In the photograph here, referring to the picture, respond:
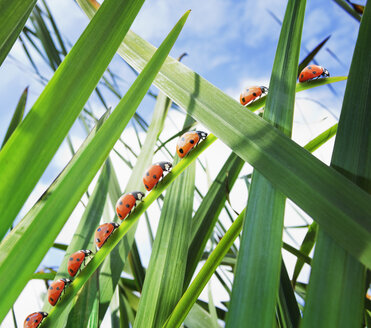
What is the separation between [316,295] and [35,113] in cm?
13

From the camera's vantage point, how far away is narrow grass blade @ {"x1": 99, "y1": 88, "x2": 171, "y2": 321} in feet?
1.33

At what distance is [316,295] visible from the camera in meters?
0.16

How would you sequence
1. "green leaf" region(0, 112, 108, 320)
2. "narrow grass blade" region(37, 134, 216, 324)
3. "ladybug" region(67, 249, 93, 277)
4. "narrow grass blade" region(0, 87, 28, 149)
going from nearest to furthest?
1. "green leaf" region(0, 112, 108, 320)
2. "narrow grass blade" region(37, 134, 216, 324)
3. "ladybug" region(67, 249, 93, 277)
4. "narrow grass blade" region(0, 87, 28, 149)

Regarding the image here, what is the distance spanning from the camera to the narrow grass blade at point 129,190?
0.40 m

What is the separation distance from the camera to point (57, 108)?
144 millimetres

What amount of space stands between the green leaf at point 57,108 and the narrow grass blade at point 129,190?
0.95ft

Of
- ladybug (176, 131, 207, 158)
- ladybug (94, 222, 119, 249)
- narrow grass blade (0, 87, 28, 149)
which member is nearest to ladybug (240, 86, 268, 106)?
ladybug (176, 131, 207, 158)

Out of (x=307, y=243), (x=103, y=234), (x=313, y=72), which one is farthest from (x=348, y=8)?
(x=103, y=234)

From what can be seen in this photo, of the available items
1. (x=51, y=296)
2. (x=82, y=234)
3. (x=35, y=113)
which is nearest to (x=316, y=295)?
(x=35, y=113)

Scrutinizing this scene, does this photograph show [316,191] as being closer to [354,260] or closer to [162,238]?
[354,260]

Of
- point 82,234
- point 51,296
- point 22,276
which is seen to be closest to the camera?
point 22,276

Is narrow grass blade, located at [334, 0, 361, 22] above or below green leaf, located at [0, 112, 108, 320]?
above

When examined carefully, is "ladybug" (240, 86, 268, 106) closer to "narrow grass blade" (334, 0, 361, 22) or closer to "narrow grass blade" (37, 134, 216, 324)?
"narrow grass blade" (37, 134, 216, 324)

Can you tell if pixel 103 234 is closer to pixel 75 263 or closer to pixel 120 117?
pixel 75 263
